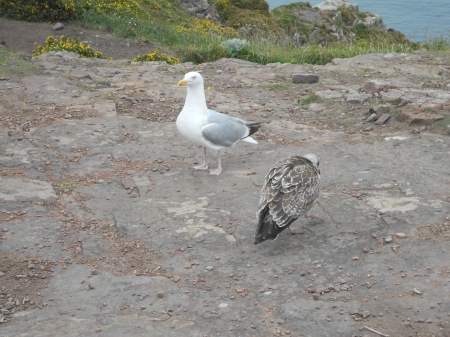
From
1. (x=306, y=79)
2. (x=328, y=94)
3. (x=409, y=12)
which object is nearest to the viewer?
(x=328, y=94)

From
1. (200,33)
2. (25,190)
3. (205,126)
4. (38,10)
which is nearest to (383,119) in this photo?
(205,126)

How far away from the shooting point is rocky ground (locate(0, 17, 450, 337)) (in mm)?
4641

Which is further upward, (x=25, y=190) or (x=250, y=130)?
(x=250, y=130)

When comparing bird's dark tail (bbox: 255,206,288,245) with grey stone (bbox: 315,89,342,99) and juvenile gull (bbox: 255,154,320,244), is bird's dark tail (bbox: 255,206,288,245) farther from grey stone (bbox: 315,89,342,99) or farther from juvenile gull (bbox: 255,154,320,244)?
grey stone (bbox: 315,89,342,99)

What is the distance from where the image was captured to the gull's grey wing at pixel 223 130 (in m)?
7.31

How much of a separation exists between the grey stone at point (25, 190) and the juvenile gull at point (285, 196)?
2328 millimetres

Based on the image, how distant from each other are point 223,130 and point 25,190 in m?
2.33

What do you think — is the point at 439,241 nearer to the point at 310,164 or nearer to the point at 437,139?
the point at 310,164

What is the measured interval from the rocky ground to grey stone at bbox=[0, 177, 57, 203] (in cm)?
3

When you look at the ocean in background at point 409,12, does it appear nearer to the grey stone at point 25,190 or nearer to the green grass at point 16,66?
the green grass at point 16,66

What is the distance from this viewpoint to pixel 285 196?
5660mm

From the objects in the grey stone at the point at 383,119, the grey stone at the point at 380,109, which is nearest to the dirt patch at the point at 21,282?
the grey stone at the point at 383,119

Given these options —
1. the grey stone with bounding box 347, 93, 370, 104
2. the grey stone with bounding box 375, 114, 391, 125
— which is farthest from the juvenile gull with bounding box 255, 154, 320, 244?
the grey stone with bounding box 347, 93, 370, 104

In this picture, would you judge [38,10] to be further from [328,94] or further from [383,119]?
[383,119]
